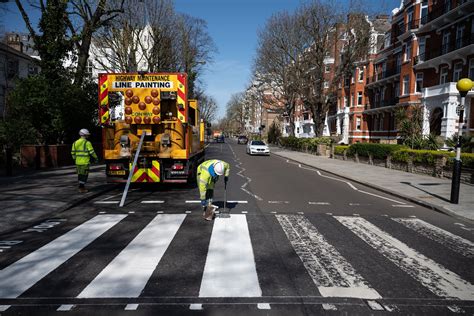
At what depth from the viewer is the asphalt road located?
136 inches

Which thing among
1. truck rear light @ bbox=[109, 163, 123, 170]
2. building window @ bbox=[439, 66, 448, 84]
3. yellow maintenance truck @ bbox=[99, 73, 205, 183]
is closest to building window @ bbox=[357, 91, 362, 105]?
building window @ bbox=[439, 66, 448, 84]

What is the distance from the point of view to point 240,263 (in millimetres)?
4477

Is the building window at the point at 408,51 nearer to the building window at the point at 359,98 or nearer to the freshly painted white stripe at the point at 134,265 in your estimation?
the building window at the point at 359,98

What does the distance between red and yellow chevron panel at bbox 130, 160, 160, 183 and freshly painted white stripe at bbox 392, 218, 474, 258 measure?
6.56 m

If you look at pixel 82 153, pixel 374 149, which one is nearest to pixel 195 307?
pixel 82 153

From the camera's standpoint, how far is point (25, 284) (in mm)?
3828

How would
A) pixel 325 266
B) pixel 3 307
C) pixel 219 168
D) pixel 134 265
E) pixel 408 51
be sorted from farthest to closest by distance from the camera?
1. pixel 408 51
2. pixel 219 168
3. pixel 325 266
4. pixel 134 265
5. pixel 3 307

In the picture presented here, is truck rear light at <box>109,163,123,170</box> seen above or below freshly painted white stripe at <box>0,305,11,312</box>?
above

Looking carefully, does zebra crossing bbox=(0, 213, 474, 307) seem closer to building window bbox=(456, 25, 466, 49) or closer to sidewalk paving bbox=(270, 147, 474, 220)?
sidewalk paving bbox=(270, 147, 474, 220)

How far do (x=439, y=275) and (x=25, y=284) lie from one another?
5.35 metres

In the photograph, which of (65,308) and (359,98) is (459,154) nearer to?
(65,308)

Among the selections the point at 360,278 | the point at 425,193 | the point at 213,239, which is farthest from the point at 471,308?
the point at 425,193

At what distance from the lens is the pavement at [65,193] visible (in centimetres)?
715

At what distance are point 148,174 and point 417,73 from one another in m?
31.8
